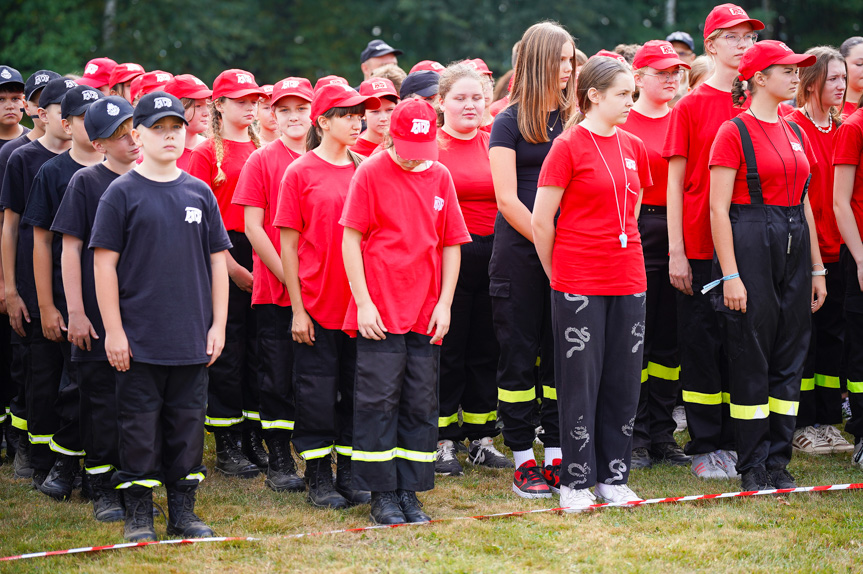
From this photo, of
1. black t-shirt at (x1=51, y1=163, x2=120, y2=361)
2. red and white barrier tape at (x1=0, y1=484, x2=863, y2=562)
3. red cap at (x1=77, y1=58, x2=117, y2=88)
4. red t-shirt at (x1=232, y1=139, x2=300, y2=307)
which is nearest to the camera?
red and white barrier tape at (x1=0, y1=484, x2=863, y2=562)

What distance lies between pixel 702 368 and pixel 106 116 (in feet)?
12.2

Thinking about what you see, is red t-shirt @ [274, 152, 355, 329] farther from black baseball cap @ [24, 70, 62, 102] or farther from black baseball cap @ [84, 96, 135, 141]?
black baseball cap @ [24, 70, 62, 102]

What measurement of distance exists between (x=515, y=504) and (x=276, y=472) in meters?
1.48

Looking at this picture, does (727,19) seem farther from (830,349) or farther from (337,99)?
(337,99)

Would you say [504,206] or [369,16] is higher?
[369,16]

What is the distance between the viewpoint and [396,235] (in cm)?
505

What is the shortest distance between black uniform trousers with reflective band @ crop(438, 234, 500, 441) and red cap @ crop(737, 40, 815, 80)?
1798 millimetres

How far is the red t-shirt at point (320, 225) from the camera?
539 cm

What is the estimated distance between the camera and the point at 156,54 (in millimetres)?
23453

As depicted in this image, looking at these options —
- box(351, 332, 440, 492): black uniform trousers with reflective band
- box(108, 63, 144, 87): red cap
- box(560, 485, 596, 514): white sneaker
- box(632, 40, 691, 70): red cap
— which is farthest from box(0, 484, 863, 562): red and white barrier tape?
box(108, 63, 144, 87): red cap

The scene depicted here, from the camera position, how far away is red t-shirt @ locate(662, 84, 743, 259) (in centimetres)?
596

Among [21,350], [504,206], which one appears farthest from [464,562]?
[21,350]

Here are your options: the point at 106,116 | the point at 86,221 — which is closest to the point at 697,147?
the point at 106,116

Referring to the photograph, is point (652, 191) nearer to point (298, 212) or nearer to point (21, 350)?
point (298, 212)
